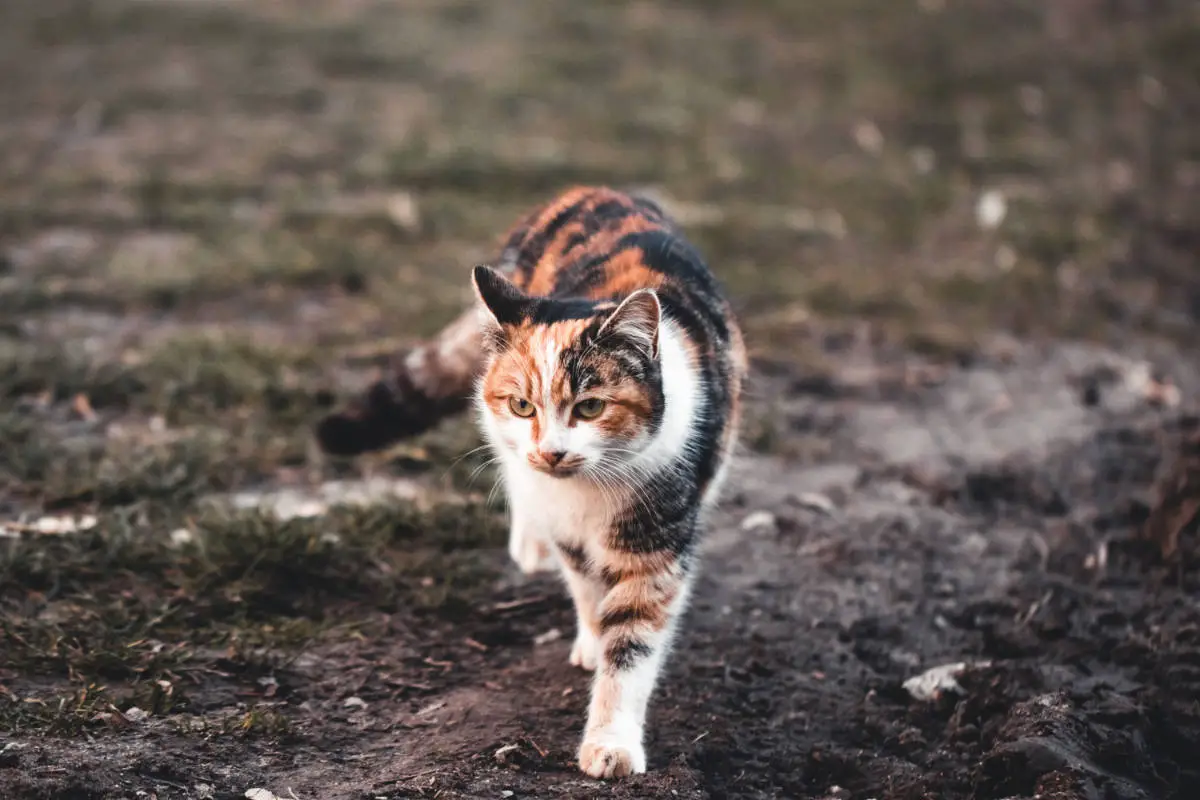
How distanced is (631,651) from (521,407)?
0.71 meters

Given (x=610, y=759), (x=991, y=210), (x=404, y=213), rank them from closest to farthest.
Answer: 1. (x=610, y=759)
2. (x=404, y=213)
3. (x=991, y=210)

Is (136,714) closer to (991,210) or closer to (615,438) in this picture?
(615,438)

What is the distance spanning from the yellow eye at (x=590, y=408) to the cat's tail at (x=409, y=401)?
107 cm

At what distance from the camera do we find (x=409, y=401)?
4254 mm

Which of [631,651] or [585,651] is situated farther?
[585,651]

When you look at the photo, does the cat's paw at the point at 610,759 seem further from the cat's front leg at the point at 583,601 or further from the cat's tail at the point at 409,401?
the cat's tail at the point at 409,401

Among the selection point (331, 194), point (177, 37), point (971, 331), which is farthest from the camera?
point (177, 37)

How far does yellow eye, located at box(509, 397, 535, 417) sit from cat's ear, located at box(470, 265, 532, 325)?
0.70 ft

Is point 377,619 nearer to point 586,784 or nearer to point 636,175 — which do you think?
point 586,784

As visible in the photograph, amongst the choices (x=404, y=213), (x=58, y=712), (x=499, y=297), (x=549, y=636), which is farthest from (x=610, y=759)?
(x=404, y=213)

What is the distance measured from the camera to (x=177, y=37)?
34.8 ft

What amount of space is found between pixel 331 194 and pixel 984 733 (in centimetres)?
581

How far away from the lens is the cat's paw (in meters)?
3.04

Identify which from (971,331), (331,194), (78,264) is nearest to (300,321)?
(78,264)
